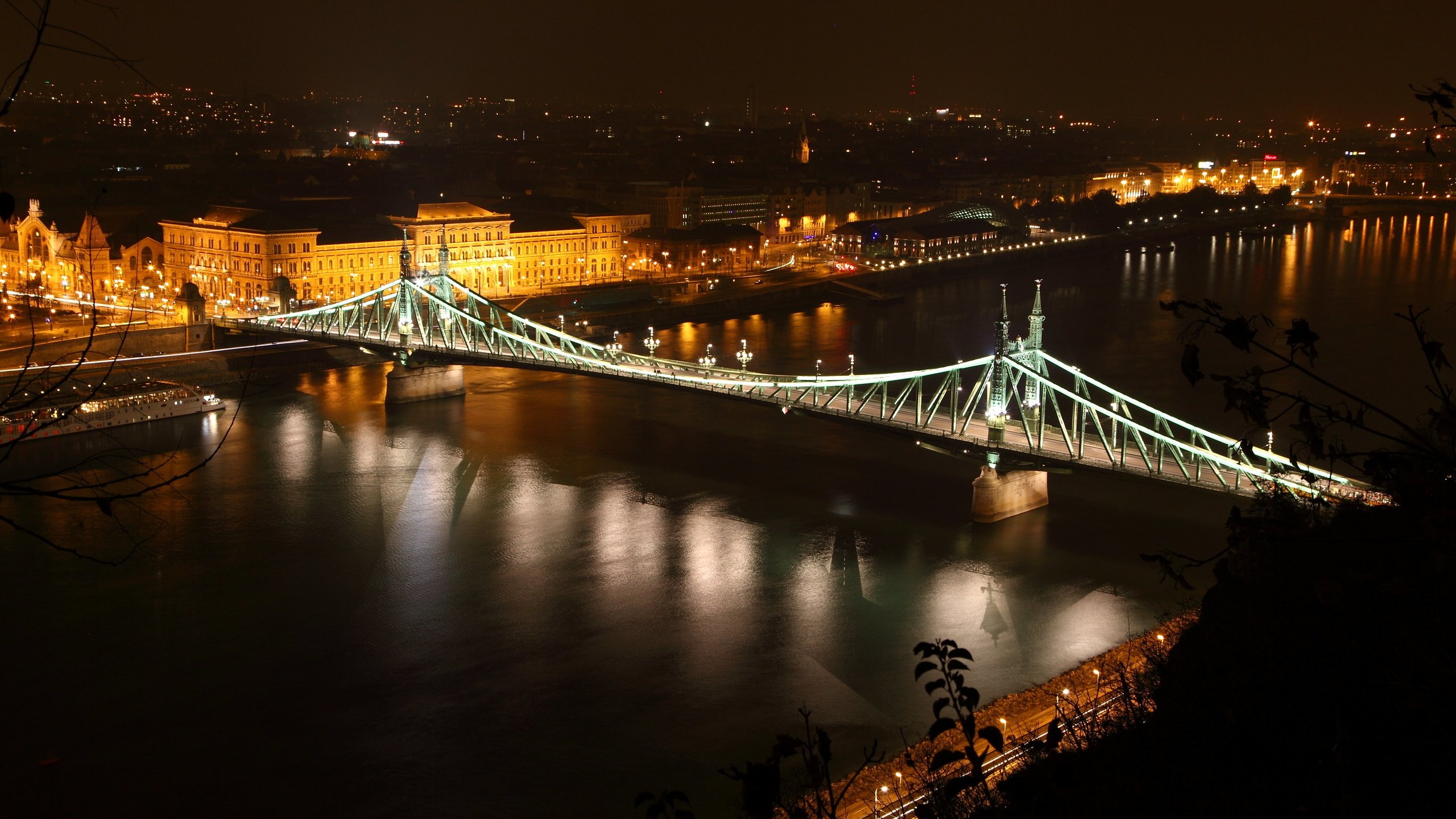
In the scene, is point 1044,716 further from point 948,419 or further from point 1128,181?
point 1128,181

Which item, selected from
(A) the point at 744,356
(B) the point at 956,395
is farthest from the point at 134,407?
(B) the point at 956,395

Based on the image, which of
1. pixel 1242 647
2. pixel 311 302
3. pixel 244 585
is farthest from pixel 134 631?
pixel 311 302

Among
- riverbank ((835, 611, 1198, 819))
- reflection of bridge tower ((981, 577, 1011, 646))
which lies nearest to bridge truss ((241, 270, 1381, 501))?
riverbank ((835, 611, 1198, 819))

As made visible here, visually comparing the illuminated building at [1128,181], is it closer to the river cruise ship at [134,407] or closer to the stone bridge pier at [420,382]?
the stone bridge pier at [420,382]

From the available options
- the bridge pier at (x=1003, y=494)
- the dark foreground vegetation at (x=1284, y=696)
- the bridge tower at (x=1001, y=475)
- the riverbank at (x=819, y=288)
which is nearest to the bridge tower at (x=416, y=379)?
the riverbank at (x=819, y=288)

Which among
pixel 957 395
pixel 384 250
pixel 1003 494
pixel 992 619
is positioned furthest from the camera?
pixel 384 250

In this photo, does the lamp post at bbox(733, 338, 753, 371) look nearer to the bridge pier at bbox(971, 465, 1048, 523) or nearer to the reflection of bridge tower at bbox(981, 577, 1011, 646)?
the bridge pier at bbox(971, 465, 1048, 523)

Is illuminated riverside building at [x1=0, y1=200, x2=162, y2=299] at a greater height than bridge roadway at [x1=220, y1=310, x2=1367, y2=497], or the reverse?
illuminated riverside building at [x1=0, y1=200, x2=162, y2=299]
